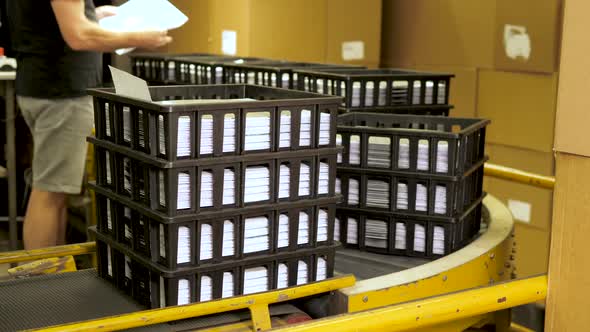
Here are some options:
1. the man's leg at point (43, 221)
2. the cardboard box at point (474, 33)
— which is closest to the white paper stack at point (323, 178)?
the man's leg at point (43, 221)

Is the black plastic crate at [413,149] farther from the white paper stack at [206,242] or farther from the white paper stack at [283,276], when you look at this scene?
the white paper stack at [206,242]

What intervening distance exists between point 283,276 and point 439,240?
555mm

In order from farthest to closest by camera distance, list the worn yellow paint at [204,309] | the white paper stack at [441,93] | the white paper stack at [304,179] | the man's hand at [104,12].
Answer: the man's hand at [104,12] → the white paper stack at [441,93] → the white paper stack at [304,179] → the worn yellow paint at [204,309]

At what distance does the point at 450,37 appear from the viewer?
4492 millimetres

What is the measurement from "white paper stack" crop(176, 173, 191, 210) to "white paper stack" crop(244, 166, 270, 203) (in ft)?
0.40

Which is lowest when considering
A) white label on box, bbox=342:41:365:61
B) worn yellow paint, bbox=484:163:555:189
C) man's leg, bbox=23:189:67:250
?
man's leg, bbox=23:189:67:250

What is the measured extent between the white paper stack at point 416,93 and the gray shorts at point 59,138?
119cm

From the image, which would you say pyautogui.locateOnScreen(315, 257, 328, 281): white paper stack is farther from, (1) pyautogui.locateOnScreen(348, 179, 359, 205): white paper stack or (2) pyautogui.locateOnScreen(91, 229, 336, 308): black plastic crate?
(1) pyautogui.locateOnScreen(348, 179, 359, 205): white paper stack

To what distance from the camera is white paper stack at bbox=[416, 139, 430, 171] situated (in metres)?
2.03

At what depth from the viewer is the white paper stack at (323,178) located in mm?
1678

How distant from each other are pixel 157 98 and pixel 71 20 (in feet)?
2.40

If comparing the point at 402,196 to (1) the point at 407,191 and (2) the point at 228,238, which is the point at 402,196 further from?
(2) the point at 228,238

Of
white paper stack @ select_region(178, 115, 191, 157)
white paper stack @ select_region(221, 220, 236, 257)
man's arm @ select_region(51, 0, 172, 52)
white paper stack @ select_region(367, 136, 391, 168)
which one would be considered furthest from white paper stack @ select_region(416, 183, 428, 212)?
man's arm @ select_region(51, 0, 172, 52)

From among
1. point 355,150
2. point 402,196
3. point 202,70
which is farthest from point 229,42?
point 402,196
